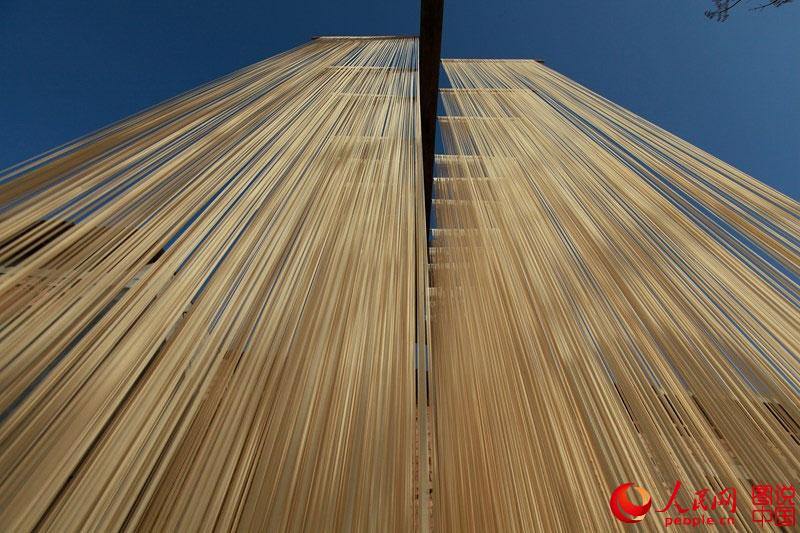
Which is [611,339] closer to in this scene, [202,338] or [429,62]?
[202,338]

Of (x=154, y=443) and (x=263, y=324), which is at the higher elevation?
(x=263, y=324)

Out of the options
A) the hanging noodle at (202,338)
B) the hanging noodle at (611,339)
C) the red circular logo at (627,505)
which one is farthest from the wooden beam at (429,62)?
the red circular logo at (627,505)

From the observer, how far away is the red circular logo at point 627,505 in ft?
0.85

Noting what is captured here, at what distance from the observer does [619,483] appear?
280mm

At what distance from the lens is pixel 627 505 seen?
0.27m

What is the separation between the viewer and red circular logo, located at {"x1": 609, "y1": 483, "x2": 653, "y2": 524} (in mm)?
259

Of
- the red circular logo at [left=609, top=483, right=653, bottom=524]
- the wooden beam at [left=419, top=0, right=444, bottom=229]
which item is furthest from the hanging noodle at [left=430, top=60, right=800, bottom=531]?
the wooden beam at [left=419, top=0, right=444, bottom=229]

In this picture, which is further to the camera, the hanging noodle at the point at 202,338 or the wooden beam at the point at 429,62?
the wooden beam at the point at 429,62

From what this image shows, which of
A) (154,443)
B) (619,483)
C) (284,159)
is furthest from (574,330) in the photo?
(284,159)

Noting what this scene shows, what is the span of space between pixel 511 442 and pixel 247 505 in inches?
7.9

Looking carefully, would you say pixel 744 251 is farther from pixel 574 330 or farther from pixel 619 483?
pixel 619 483

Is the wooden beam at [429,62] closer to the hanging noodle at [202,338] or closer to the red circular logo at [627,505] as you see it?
→ the hanging noodle at [202,338]

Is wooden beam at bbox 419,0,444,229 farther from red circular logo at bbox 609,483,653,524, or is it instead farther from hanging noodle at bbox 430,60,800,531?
red circular logo at bbox 609,483,653,524

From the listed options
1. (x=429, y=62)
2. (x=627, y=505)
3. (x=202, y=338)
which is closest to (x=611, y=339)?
(x=627, y=505)
